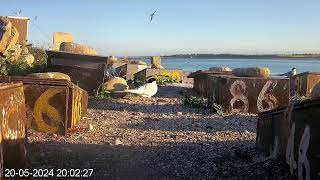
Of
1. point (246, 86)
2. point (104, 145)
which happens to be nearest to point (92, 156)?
point (104, 145)

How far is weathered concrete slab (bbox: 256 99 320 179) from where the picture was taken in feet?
15.0

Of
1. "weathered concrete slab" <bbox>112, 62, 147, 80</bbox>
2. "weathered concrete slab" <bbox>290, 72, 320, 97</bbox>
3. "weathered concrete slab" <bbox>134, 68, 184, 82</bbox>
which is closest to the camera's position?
"weathered concrete slab" <bbox>290, 72, 320, 97</bbox>

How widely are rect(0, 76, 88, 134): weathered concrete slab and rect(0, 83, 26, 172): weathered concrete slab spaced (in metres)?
2.11

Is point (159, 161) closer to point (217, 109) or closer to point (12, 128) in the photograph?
point (12, 128)

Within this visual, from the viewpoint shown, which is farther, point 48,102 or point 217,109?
point 217,109

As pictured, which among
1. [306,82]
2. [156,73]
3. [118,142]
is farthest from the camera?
[156,73]

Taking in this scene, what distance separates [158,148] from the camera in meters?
7.32

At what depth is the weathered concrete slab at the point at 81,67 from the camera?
1312cm

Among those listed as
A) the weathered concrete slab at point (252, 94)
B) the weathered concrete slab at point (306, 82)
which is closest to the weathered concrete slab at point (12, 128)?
the weathered concrete slab at point (252, 94)

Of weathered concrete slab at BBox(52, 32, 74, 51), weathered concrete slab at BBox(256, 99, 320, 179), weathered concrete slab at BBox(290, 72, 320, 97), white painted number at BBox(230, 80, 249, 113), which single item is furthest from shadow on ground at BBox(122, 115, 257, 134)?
weathered concrete slab at BBox(52, 32, 74, 51)

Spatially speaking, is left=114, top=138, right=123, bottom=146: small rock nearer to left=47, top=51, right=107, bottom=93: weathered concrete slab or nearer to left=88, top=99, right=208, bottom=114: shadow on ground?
left=88, top=99, right=208, bottom=114: shadow on ground

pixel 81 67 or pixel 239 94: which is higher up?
pixel 81 67

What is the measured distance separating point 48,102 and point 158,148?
5.98 ft

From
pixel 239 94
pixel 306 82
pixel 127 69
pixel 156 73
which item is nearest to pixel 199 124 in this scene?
pixel 239 94
